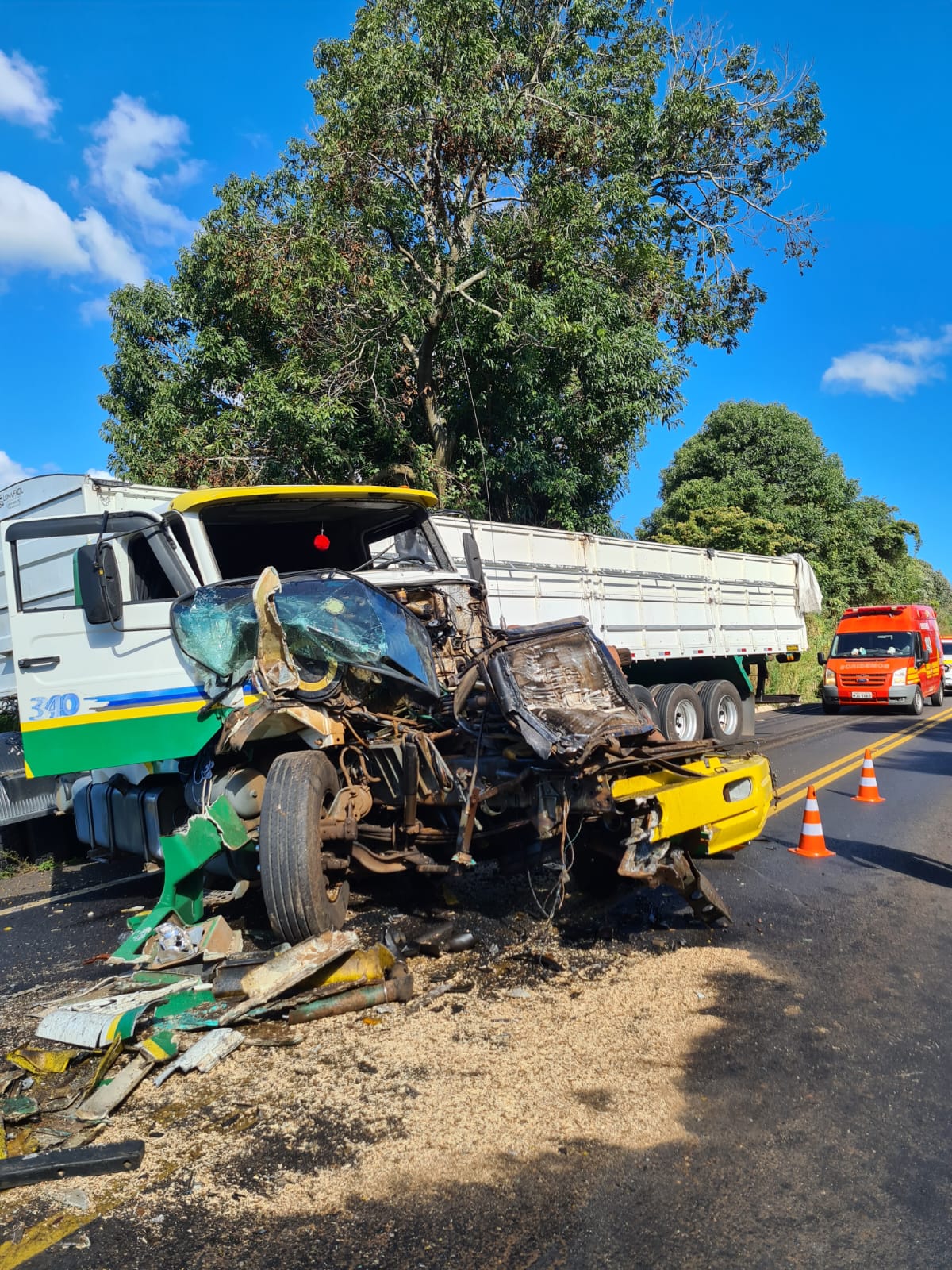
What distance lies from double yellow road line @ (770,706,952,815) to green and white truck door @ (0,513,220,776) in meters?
4.20

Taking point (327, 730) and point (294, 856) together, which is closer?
point (294, 856)

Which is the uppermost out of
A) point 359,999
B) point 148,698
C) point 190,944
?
point 148,698

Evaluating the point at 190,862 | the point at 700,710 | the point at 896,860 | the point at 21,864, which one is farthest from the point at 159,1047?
the point at 700,710

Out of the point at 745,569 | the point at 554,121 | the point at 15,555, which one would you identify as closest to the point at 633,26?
the point at 554,121

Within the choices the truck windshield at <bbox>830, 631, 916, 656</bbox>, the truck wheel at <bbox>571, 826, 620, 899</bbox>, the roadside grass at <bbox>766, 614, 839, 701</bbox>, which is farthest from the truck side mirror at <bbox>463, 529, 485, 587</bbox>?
the truck windshield at <bbox>830, 631, 916, 656</bbox>

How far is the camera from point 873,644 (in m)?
20.0

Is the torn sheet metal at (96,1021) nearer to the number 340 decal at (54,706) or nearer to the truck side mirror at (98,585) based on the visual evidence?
the number 340 decal at (54,706)

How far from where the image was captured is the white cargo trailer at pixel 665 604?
33.4ft

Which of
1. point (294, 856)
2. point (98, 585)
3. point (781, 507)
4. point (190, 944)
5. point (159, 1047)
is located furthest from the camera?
point (781, 507)

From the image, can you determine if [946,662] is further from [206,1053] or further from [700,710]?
[206,1053]

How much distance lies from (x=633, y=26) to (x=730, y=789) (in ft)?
62.9

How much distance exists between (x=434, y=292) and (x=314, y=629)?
34.7 ft

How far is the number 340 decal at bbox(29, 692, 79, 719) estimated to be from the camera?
536 cm

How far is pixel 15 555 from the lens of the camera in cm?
566
